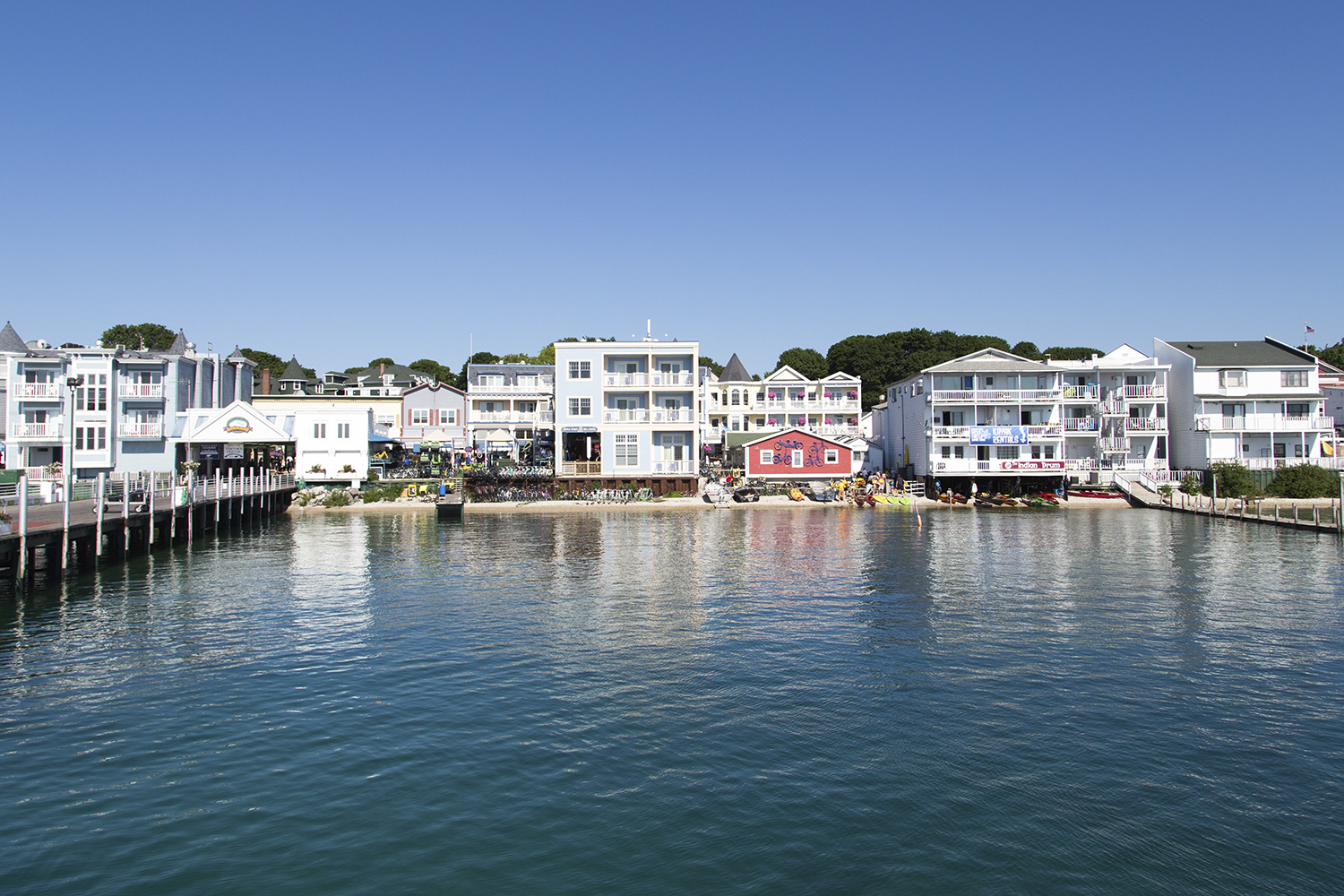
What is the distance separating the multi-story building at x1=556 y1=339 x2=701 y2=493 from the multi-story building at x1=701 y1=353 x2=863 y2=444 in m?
17.0

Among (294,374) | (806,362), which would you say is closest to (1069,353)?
(806,362)

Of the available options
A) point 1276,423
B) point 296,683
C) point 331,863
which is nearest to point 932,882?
point 331,863

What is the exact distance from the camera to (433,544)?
4472 cm

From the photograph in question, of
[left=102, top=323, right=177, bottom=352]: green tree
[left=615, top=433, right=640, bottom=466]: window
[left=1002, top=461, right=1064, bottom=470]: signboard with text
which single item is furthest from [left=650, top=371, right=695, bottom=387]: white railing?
[left=102, top=323, right=177, bottom=352]: green tree

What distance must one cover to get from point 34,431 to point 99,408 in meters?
4.36

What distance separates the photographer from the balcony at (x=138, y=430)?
64000mm

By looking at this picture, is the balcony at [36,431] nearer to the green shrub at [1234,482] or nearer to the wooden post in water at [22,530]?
the wooden post in water at [22,530]

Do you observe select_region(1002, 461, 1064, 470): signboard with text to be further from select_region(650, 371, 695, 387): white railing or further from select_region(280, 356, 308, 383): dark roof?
select_region(280, 356, 308, 383): dark roof

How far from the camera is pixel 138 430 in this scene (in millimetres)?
64188

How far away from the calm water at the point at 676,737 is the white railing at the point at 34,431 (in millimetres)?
39506

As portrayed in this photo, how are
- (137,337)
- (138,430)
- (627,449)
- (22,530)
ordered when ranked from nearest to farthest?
(22,530)
(138,430)
(627,449)
(137,337)

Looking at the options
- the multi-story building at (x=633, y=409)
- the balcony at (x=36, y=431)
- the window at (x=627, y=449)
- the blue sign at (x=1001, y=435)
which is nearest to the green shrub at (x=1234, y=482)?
the blue sign at (x=1001, y=435)

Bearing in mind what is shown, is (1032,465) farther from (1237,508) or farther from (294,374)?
(294,374)

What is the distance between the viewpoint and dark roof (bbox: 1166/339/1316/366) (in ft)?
224
